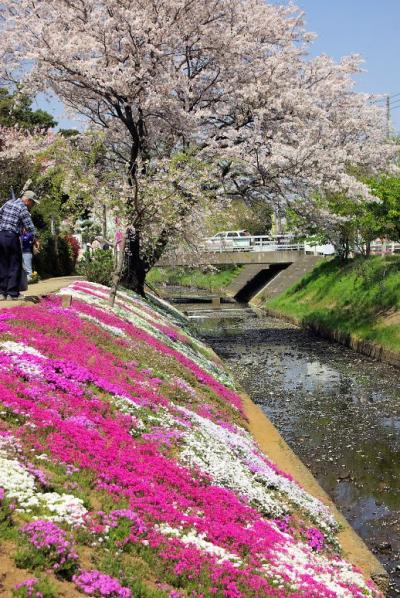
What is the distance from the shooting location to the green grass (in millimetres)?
80125

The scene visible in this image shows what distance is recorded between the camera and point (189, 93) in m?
28.5

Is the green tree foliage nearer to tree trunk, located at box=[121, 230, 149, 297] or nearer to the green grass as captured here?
tree trunk, located at box=[121, 230, 149, 297]

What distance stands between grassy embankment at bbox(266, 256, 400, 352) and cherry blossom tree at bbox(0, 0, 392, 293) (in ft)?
24.4

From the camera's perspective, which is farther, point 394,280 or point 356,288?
point 356,288

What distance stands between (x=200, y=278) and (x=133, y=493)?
80340 mm

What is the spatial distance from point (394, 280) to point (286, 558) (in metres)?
32.8

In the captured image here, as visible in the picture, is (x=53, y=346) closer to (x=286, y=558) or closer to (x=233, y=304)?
(x=286, y=558)

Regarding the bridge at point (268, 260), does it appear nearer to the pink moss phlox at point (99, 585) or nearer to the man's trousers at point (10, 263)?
the man's trousers at point (10, 263)

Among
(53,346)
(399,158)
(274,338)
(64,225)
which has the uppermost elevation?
(399,158)

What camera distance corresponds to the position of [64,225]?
1398 inches

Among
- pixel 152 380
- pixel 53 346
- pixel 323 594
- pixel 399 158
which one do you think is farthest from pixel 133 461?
pixel 399 158

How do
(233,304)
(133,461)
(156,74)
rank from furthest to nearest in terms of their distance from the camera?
(233,304) → (156,74) → (133,461)

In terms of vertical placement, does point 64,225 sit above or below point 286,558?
above

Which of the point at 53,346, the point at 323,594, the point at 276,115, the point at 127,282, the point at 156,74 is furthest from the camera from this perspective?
the point at 127,282
